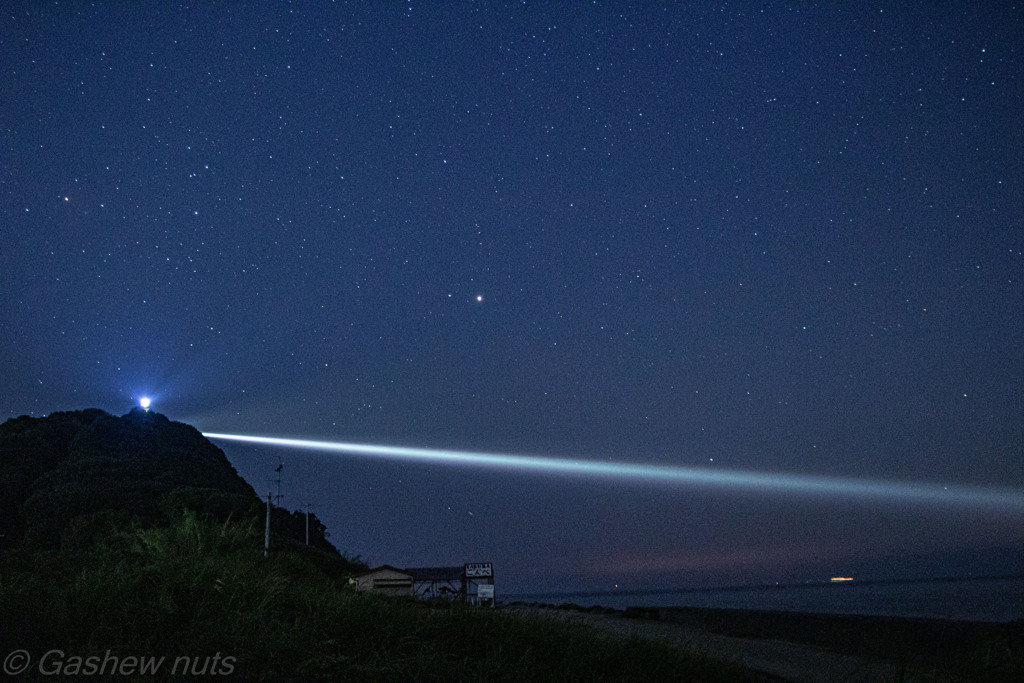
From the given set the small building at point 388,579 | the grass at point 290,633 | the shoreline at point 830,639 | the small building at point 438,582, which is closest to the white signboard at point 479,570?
the small building at point 438,582

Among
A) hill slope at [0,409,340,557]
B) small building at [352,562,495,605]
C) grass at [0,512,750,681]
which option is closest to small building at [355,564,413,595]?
small building at [352,562,495,605]

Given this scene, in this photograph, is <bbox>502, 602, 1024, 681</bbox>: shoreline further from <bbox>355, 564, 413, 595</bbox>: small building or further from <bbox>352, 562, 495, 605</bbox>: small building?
<bbox>355, 564, 413, 595</bbox>: small building

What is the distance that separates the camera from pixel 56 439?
30.2 metres

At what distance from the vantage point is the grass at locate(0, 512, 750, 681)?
604cm

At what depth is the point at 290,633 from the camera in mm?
6539

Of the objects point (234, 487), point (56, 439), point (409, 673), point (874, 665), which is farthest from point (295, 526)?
point (409, 673)

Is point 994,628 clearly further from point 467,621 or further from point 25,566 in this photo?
point 25,566

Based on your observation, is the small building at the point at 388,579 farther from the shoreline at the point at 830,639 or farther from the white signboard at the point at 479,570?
the shoreline at the point at 830,639

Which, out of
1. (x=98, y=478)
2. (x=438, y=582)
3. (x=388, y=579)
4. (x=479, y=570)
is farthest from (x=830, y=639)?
(x=98, y=478)

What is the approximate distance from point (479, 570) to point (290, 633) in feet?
73.6

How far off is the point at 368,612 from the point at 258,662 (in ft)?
5.70

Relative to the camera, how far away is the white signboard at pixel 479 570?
27594 millimetres

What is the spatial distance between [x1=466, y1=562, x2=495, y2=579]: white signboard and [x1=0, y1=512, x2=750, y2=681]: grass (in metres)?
19.5

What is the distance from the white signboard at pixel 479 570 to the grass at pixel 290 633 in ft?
64.0
